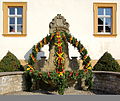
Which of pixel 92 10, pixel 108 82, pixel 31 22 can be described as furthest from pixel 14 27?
pixel 108 82

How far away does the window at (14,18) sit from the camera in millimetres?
10875

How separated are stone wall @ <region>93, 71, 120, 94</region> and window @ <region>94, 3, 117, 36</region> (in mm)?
4652

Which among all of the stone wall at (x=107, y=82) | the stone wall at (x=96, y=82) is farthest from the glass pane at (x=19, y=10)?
the stone wall at (x=107, y=82)

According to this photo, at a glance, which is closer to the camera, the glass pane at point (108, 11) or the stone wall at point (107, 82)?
the stone wall at point (107, 82)

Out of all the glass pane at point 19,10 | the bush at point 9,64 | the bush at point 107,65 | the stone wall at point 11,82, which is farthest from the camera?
the glass pane at point 19,10

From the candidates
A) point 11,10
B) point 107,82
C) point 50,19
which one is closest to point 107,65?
point 107,82

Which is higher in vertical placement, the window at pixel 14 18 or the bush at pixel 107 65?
the window at pixel 14 18

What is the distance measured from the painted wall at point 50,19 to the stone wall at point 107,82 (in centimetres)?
418

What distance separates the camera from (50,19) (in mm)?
10820

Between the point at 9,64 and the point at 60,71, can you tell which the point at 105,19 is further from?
the point at 60,71

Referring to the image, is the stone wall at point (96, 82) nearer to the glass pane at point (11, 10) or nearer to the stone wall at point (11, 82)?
the stone wall at point (11, 82)

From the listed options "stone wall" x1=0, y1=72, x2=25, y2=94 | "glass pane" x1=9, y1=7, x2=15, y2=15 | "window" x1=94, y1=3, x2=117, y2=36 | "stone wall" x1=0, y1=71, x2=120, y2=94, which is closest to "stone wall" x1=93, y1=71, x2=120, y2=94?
"stone wall" x1=0, y1=71, x2=120, y2=94

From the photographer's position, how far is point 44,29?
10.8m

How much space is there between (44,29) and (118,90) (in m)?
6.09
